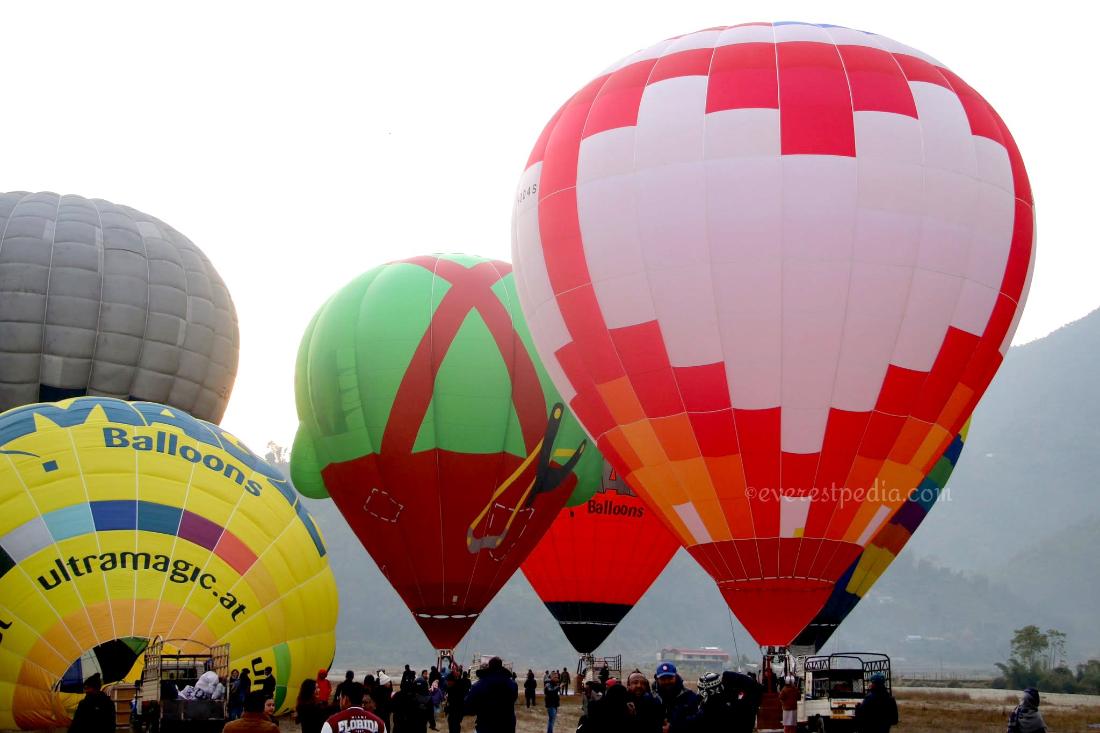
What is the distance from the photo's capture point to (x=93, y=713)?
6766mm

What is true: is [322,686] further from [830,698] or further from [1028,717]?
[1028,717]

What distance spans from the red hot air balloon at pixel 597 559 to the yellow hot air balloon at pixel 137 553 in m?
7.83

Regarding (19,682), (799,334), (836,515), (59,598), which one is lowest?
(19,682)

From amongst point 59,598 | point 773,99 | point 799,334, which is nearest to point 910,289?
point 799,334

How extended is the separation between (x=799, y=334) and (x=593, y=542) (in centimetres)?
871

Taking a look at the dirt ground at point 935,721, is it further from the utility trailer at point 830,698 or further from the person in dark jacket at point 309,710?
the person in dark jacket at point 309,710

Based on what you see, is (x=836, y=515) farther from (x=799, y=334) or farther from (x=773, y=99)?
(x=773, y=99)

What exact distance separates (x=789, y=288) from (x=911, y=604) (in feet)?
510

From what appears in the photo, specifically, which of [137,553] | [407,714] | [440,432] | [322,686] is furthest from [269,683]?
[440,432]

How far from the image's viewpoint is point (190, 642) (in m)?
10.9

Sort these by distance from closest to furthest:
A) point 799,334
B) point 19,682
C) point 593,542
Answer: point 19,682 < point 799,334 < point 593,542

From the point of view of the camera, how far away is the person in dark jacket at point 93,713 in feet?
22.1

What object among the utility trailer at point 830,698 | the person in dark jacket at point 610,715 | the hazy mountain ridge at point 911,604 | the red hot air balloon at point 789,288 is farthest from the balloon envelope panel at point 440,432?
the hazy mountain ridge at point 911,604

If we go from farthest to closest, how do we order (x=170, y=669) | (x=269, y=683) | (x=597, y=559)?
1. (x=597, y=559)
2. (x=269, y=683)
3. (x=170, y=669)
